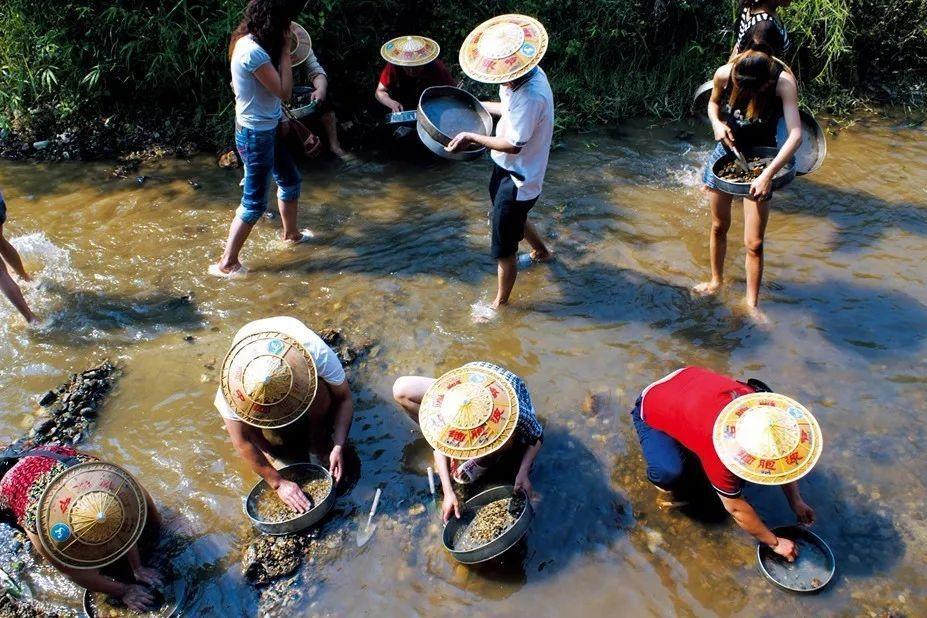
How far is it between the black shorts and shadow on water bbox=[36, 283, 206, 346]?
6.89ft

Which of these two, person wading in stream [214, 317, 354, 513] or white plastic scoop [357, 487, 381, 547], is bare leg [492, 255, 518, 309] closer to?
person wading in stream [214, 317, 354, 513]

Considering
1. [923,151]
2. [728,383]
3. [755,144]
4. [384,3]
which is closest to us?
[728,383]

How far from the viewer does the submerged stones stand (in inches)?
155

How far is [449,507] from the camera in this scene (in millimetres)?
3287

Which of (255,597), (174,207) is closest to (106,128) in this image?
(174,207)

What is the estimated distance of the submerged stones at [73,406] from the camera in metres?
3.93

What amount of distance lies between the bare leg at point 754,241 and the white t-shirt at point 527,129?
1.28m

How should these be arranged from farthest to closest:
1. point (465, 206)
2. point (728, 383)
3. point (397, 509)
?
point (465, 206)
point (397, 509)
point (728, 383)

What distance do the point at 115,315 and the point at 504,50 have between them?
10.4 ft

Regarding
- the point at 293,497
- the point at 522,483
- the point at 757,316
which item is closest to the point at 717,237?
the point at 757,316

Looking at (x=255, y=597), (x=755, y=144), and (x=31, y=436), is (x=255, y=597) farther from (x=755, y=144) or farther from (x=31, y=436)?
(x=755, y=144)

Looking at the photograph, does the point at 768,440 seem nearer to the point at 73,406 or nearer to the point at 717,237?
the point at 717,237

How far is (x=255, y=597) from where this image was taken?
127 inches

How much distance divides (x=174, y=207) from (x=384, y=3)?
275 cm
